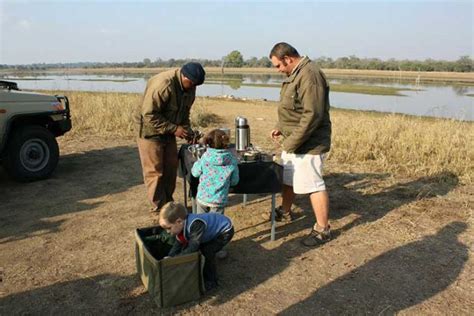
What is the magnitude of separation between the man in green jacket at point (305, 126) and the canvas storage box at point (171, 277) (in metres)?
1.43

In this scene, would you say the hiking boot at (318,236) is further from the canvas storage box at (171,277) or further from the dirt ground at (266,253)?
the canvas storage box at (171,277)

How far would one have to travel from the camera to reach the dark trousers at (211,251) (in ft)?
10.5

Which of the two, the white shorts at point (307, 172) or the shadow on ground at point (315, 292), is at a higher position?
the white shorts at point (307, 172)

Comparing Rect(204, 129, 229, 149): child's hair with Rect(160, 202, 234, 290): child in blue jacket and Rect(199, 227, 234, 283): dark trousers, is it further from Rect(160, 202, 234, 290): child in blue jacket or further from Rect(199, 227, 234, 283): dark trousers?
Rect(199, 227, 234, 283): dark trousers

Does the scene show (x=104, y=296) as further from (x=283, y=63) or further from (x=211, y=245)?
(x=283, y=63)

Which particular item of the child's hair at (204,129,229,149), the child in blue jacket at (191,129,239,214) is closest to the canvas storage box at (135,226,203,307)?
the child in blue jacket at (191,129,239,214)

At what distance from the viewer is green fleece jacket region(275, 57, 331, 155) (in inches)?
143

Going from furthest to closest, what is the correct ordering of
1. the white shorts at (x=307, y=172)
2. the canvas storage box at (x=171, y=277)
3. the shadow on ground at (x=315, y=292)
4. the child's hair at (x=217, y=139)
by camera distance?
the white shorts at (x=307, y=172), the child's hair at (x=217, y=139), the shadow on ground at (x=315, y=292), the canvas storage box at (x=171, y=277)

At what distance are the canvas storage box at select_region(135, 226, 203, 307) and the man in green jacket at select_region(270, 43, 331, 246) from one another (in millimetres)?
1435

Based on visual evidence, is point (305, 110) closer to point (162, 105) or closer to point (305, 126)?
point (305, 126)

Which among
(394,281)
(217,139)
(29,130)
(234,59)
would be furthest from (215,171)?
(234,59)

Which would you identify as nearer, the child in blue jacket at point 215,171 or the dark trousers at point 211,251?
the dark trousers at point 211,251

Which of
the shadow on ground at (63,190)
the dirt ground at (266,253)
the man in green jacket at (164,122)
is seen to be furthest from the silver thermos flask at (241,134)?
the shadow on ground at (63,190)

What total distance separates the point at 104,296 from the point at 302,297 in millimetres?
1541
